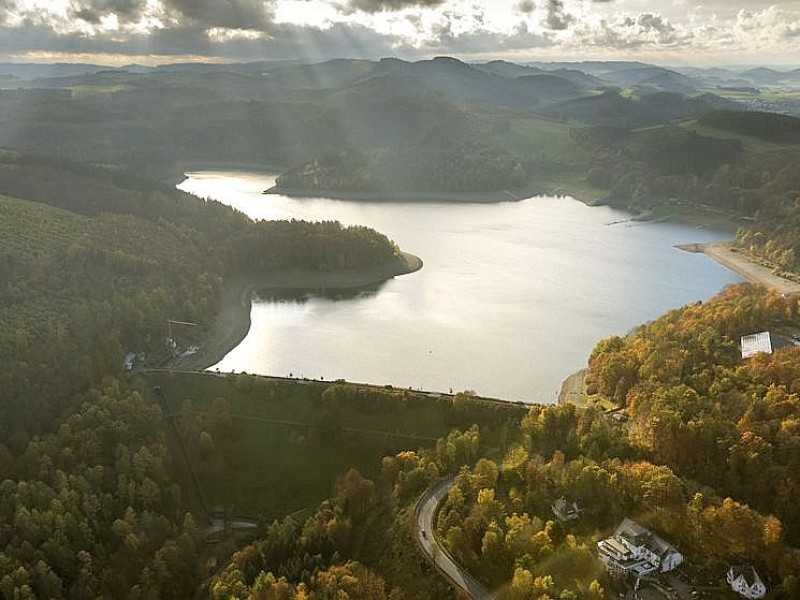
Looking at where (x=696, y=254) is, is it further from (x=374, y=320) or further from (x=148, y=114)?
(x=148, y=114)

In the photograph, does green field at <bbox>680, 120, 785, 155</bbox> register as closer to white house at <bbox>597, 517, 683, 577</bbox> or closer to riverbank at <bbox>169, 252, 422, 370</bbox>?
riverbank at <bbox>169, 252, 422, 370</bbox>

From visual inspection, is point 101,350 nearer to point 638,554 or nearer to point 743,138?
point 638,554

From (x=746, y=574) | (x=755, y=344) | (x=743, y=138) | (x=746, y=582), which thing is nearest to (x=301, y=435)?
(x=746, y=574)

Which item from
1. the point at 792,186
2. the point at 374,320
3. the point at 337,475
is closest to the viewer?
the point at 337,475

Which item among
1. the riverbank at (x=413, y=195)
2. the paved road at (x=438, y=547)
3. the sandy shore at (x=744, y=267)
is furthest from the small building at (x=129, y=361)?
the riverbank at (x=413, y=195)

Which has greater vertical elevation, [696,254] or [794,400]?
[794,400]

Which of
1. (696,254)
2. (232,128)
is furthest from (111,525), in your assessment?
(232,128)

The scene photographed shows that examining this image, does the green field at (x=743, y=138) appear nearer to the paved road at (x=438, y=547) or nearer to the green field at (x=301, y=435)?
the green field at (x=301, y=435)
